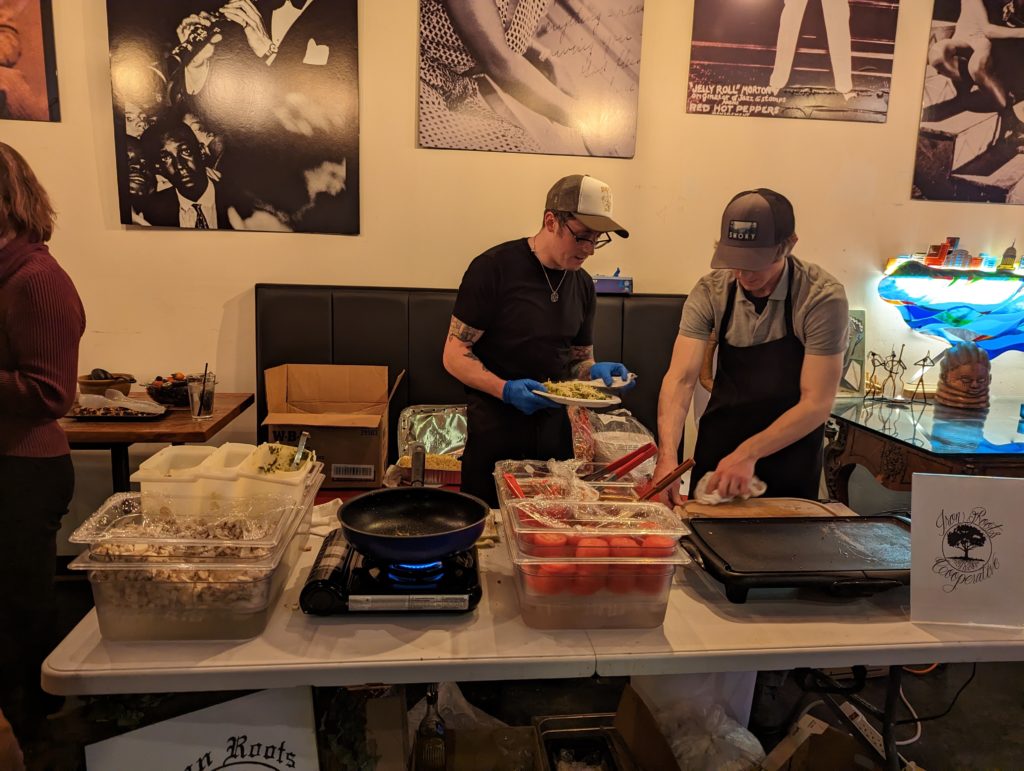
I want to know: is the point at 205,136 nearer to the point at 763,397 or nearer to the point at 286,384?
the point at 286,384

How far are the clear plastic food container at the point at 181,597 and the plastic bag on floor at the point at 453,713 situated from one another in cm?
73

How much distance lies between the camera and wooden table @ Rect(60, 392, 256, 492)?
8.39 ft

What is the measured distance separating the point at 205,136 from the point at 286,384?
127 centimetres

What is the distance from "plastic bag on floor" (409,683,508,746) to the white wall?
219cm

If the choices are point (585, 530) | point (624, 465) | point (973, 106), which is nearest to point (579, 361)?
point (624, 465)

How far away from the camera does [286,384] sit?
3223mm

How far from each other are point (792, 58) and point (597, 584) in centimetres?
334

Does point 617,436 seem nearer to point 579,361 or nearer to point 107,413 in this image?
point 579,361

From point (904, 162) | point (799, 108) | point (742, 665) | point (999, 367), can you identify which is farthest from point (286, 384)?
point (999, 367)

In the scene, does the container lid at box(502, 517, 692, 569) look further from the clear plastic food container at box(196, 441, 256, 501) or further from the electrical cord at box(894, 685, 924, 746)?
the electrical cord at box(894, 685, 924, 746)

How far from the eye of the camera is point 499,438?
2.27 meters

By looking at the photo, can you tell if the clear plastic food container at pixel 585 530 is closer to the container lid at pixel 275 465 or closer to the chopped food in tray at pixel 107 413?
the container lid at pixel 275 465

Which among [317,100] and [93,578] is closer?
[93,578]

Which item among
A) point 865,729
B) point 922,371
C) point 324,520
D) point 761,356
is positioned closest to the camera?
point 324,520
